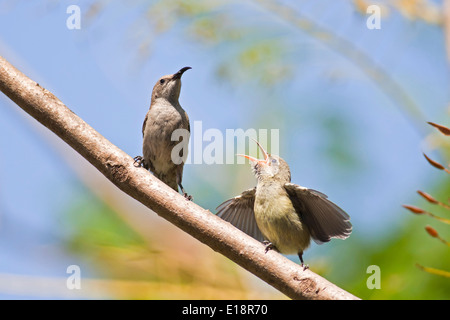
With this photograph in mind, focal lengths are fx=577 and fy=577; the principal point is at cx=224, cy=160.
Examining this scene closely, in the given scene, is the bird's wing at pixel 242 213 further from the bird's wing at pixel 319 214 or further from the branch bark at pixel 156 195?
the branch bark at pixel 156 195

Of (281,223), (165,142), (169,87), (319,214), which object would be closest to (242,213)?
(281,223)

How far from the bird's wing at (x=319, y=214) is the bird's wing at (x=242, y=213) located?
544mm

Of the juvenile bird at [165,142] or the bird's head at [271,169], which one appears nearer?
the bird's head at [271,169]

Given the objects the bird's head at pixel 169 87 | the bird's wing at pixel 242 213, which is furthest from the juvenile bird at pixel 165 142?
the bird's wing at pixel 242 213

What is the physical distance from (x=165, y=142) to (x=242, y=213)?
42.8 inches

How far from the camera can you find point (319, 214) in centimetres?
524

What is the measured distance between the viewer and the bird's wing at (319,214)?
5.01 m

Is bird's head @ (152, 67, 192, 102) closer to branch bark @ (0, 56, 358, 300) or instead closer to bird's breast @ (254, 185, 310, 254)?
bird's breast @ (254, 185, 310, 254)

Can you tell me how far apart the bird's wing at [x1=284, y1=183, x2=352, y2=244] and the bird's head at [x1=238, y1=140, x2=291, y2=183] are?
212 mm

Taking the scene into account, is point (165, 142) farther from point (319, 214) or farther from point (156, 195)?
point (156, 195)

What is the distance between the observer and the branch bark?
3.67 meters
